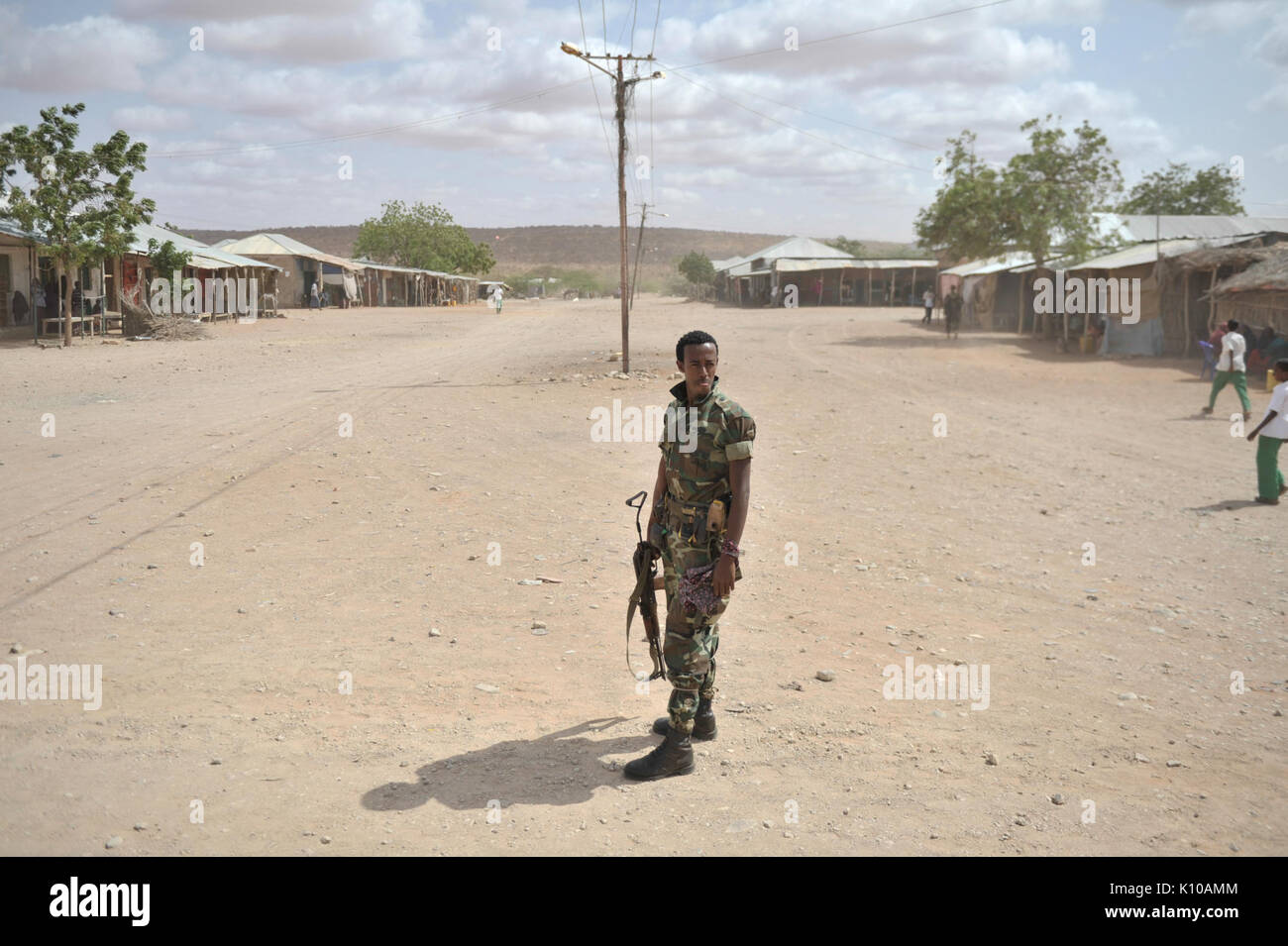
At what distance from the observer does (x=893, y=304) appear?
5900 centimetres

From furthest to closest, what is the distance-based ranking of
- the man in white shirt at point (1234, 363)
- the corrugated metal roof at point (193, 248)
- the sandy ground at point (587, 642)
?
the corrugated metal roof at point (193, 248) → the man in white shirt at point (1234, 363) → the sandy ground at point (587, 642)

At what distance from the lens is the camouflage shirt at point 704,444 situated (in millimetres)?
3832

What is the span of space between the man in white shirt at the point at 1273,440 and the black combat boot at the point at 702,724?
7089 millimetres

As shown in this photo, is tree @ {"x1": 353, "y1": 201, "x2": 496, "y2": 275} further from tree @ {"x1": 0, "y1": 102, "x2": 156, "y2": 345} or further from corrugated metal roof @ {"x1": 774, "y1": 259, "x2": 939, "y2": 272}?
tree @ {"x1": 0, "y1": 102, "x2": 156, "y2": 345}

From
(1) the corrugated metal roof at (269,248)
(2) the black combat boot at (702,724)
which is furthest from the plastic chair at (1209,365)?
(1) the corrugated metal roof at (269,248)

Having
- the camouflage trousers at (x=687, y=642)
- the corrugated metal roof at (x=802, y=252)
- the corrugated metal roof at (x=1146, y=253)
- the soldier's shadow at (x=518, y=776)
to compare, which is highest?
the corrugated metal roof at (x=802, y=252)

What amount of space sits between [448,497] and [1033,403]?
11781 millimetres

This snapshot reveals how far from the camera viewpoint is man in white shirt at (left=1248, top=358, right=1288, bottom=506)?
9.07 m

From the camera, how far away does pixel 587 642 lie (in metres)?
5.68

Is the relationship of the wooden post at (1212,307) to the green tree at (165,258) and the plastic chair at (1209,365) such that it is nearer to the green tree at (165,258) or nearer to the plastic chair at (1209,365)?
the plastic chair at (1209,365)

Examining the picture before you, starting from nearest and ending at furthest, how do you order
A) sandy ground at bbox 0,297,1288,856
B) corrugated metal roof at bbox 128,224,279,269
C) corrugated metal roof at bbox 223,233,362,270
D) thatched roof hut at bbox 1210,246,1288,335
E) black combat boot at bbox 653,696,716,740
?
sandy ground at bbox 0,297,1288,856 < black combat boot at bbox 653,696,716,740 < thatched roof hut at bbox 1210,246,1288,335 < corrugated metal roof at bbox 128,224,279,269 < corrugated metal roof at bbox 223,233,362,270

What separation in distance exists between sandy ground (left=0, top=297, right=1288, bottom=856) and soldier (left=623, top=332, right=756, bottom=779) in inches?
13.1

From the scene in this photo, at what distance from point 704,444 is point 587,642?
7.17ft

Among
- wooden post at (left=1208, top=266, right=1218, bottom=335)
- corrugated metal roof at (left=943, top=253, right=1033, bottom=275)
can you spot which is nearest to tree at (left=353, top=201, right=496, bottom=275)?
corrugated metal roof at (left=943, top=253, right=1033, bottom=275)
